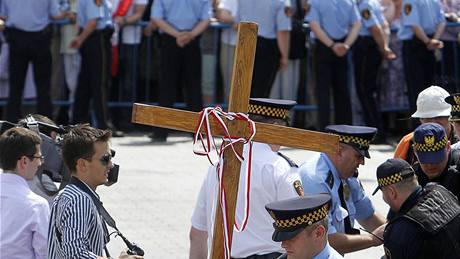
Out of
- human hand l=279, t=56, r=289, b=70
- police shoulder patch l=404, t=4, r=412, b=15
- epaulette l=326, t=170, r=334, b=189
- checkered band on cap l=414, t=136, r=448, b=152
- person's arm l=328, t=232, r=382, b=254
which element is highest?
police shoulder patch l=404, t=4, r=412, b=15

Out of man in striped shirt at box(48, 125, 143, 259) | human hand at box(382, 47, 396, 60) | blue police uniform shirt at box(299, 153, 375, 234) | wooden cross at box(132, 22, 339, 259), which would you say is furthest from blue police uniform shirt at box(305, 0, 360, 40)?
wooden cross at box(132, 22, 339, 259)

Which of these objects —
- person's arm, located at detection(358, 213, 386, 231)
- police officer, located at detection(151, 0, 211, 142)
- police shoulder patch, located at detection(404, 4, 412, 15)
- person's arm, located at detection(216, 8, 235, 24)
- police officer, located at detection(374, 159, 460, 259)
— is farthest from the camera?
person's arm, located at detection(216, 8, 235, 24)

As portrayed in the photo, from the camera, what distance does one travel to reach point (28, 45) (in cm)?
1499

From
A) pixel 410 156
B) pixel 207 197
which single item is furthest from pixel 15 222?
pixel 410 156

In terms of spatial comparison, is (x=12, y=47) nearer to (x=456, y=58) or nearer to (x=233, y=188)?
(x=456, y=58)

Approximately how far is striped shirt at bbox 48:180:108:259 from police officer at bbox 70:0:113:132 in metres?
8.96

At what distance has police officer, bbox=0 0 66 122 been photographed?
1491 centimetres

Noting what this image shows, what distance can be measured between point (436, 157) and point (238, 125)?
1915 millimetres

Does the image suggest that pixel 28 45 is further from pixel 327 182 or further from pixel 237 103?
pixel 237 103

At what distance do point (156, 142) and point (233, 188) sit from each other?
927 cm

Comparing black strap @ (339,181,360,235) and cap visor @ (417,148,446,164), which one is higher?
cap visor @ (417,148,446,164)

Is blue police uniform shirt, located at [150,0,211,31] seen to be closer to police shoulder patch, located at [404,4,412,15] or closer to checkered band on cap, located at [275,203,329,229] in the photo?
police shoulder patch, located at [404,4,412,15]

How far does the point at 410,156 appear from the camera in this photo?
8.71 metres

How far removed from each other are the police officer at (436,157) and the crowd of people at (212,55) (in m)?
7.24
